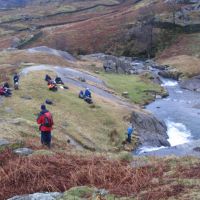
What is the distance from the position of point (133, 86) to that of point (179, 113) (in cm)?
1722

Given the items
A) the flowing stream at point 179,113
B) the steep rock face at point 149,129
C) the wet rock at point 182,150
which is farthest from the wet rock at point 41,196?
the steep rock face at point 149,129

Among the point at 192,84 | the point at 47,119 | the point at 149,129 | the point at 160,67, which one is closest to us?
the point at 47,119

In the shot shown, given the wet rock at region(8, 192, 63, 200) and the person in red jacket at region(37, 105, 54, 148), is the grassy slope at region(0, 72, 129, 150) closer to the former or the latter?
the person in red jacket at region(37, 105, 54, 148)

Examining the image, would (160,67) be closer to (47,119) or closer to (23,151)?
(47,119)

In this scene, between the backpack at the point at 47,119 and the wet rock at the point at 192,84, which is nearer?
the backpack at the point at 47,119

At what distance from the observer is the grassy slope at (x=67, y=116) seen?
41.1 meters

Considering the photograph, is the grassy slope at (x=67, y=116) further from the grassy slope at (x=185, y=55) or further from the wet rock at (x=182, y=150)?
the grassy slope at (x=185, y=55)

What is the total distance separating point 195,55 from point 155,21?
2644 centimetres

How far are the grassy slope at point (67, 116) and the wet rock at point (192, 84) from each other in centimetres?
2851

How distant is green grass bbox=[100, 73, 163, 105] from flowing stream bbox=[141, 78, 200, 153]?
215cm

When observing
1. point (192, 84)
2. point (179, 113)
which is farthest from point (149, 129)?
point (192, 84)

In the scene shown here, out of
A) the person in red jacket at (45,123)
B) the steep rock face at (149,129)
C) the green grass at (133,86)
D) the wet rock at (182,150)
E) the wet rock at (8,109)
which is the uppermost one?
the person in red jacket at (45,123)

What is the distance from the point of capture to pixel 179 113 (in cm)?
6328

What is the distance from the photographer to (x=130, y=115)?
55156 millimetres
